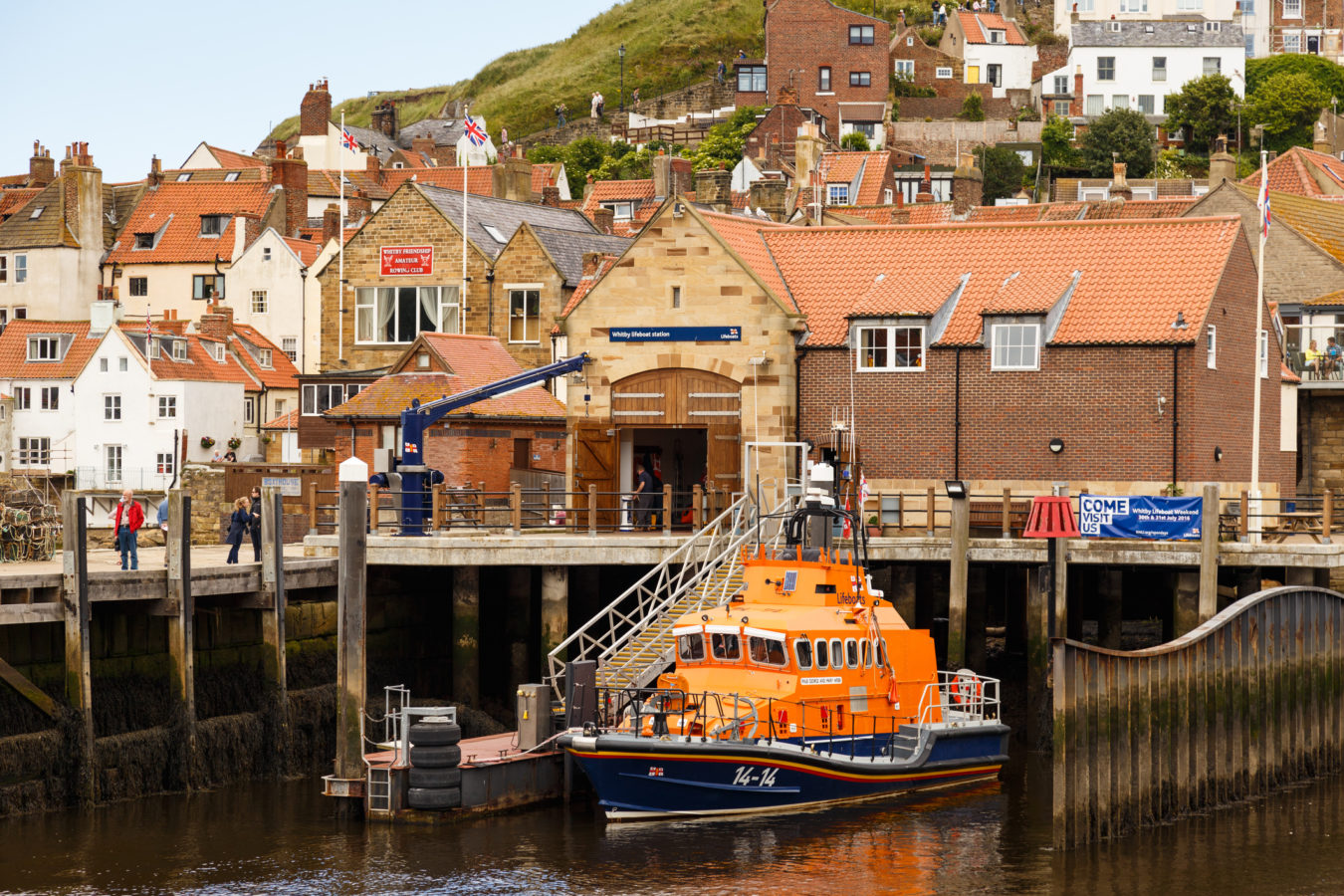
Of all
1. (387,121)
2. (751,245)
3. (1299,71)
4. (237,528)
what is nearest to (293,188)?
(751,245)

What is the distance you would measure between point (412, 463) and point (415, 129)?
102489mm

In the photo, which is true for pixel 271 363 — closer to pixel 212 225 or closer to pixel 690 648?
pixel 212 225

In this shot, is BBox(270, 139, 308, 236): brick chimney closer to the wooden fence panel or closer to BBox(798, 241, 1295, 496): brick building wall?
BBox(798, 241, 1295, 496): brick building wall

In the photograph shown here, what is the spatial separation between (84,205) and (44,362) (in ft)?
44.8

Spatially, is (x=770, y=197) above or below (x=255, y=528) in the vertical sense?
above

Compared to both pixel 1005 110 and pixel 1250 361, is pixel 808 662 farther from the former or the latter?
pixel 1005 110

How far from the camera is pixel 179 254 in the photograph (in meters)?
76.8

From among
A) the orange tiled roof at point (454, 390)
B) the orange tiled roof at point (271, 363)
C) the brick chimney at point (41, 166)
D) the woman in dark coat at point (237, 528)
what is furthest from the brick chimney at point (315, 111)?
the woman in dark coat at point (237, 528)

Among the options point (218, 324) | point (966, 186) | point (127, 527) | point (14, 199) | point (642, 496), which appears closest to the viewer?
point (127, 527)

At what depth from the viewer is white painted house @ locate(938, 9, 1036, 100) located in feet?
358

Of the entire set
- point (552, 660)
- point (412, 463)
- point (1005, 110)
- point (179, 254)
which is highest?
point (1005, 110)

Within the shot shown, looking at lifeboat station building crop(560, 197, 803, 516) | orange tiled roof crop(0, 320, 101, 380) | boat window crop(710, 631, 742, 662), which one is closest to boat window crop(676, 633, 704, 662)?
boat window crop(710, 631, 742, 662)

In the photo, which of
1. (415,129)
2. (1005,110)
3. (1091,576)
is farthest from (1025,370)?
(415,129)

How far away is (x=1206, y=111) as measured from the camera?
93.1 m
